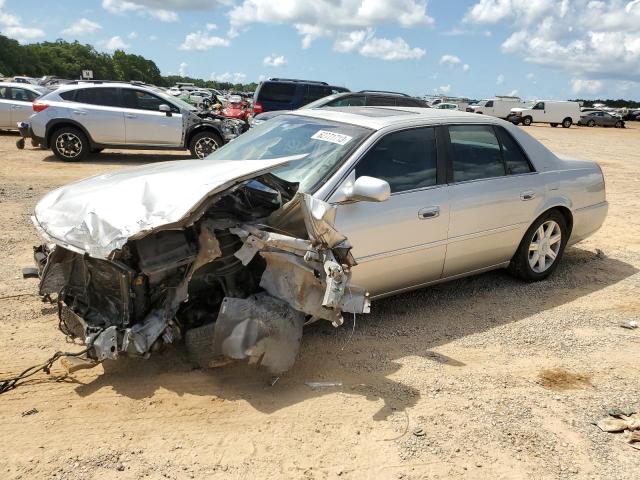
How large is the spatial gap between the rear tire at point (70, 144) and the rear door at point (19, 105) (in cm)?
525

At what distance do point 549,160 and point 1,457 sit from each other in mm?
4904

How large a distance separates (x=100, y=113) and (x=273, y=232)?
33.4ft

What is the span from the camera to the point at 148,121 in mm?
12445

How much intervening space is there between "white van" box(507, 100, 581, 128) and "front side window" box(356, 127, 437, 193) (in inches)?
1547

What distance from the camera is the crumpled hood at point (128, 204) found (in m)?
3.02

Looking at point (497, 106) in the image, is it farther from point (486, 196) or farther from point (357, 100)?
point (486, 196)

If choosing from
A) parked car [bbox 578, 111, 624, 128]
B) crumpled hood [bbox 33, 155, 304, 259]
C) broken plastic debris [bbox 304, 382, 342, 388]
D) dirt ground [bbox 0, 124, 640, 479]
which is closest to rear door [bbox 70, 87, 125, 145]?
dirt ground [bbox 0, 124, 640, 479]

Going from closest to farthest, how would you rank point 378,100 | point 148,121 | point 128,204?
1. point 128,204
2. point 148,121
3. point 378,100

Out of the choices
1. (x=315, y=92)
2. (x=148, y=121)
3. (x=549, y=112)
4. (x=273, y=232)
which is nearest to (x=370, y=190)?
(x=273, y=232)

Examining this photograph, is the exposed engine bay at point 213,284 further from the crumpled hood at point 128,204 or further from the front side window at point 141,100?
the front side window at point 141,100

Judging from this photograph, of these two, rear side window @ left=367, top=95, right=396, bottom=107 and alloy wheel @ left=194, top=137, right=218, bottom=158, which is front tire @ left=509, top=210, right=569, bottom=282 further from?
alloy wheel @ left=194, top=137, right=218, bottom=158

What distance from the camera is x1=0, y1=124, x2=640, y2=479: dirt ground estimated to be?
2756mm

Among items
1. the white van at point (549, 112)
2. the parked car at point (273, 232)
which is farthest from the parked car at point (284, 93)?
the white van at point (549, 112)

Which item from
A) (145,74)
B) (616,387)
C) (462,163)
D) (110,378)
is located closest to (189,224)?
→ (110,378)
